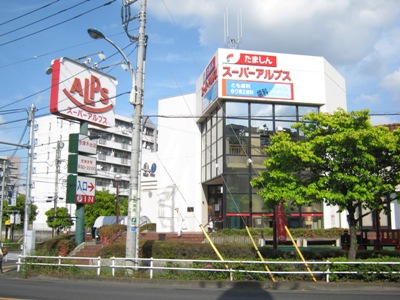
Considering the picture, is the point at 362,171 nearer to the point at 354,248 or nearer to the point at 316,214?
the point at 354,248

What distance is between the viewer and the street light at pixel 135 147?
50.8 ft

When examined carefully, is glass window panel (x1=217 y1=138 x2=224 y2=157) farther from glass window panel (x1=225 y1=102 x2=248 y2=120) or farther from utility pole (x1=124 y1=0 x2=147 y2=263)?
utility pole (x1=124 y1=0 x2=147 y2=263)

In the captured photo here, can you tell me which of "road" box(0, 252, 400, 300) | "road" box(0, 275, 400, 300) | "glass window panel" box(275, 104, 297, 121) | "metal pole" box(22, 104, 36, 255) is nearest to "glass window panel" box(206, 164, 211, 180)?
"glass window panel" box(275, 104, 297, 121)

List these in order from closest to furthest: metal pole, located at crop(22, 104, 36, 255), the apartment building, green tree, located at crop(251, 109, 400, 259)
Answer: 1. green tree, located at crop(251, 109, 400, 259)
2. metal pole, located at crop(22, 104, 36, 255)
3. the apartment building

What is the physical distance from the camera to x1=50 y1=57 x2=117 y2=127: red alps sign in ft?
73.5

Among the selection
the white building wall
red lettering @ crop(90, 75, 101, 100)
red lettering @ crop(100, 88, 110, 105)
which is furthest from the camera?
the white building wall

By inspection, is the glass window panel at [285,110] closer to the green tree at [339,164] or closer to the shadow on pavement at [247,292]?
the green tree at [339,164]

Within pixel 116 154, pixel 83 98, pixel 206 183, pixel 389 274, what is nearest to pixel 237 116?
pixel 206 183

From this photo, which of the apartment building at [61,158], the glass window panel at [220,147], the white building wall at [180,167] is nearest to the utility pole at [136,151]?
the glass window panel at [220,147]

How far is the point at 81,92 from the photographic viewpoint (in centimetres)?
2389

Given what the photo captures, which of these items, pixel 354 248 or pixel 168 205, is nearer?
pixel 354 248

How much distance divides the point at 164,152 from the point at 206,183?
549 centimetres

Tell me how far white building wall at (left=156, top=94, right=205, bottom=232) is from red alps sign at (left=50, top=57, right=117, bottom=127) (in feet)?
25.3

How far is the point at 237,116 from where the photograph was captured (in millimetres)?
26250
